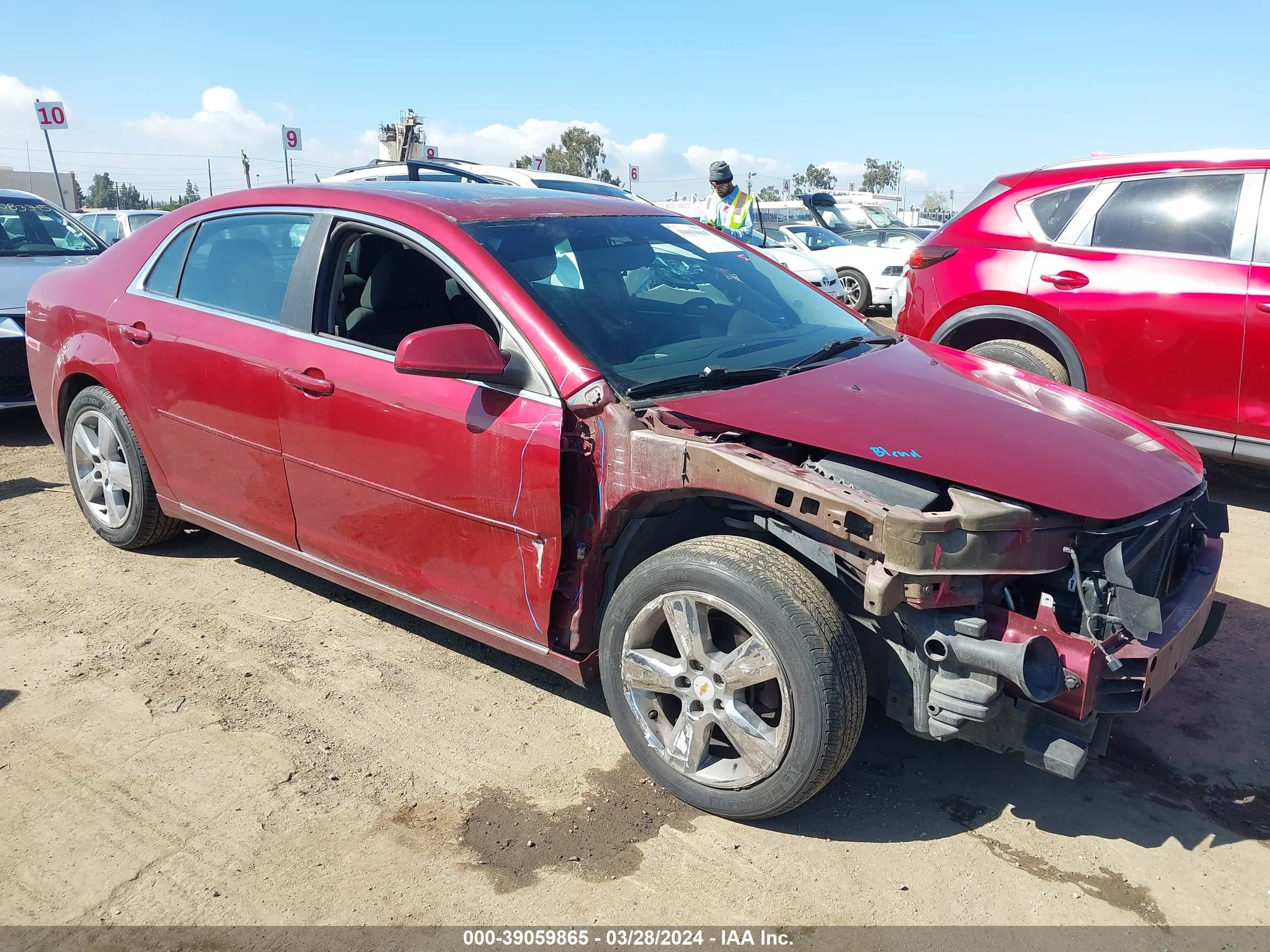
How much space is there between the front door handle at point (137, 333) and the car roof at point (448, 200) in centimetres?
58

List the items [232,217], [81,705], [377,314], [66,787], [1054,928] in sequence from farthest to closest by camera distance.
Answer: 1. [232,217]
2. [377,314]
3. [81,705]
4. [66,787]
5. [1054,928]

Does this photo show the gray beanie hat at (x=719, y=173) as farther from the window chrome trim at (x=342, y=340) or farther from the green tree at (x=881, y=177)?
the green tree at (x=881, y=177)

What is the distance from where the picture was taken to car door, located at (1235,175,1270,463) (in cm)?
491

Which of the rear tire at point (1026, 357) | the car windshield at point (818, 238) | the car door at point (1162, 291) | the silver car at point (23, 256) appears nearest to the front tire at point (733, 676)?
the rear tire at point (1026, 357)

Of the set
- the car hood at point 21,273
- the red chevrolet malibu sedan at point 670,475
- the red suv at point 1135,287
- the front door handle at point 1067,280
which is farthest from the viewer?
the car hood at point 21,273

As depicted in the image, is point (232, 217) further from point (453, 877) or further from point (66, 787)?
point (453, 877)

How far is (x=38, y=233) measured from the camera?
8172 millimetres

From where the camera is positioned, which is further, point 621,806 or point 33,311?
point 33,311

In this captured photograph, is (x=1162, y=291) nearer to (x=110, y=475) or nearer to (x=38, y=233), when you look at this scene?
(x=110, y=475)

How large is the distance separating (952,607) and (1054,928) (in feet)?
2.68

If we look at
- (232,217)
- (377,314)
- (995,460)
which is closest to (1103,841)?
(995,460)

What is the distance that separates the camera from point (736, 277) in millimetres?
3811

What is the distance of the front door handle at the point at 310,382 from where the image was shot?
3.36 m

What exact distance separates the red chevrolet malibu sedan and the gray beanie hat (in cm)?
452
